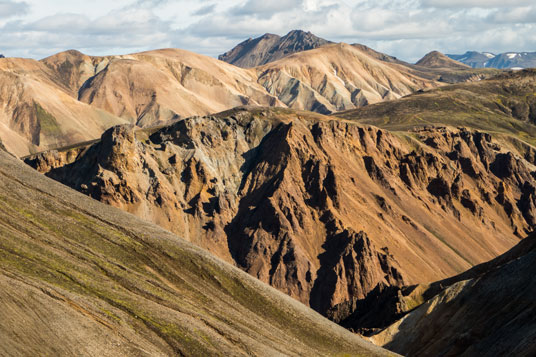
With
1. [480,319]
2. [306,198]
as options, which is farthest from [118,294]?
[306,198]

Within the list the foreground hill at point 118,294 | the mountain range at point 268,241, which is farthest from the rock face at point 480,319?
the foreground hill at point 118,294

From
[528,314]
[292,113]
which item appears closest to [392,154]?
[292,113]

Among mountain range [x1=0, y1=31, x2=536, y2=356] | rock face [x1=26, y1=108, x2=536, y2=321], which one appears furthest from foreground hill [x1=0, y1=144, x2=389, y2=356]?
rock face [x1=26, y1=108, x2=536, y2=321]

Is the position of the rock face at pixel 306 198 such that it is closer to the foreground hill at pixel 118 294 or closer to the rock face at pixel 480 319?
the rock face at pixel 480 319

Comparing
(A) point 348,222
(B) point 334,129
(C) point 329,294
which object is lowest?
(C) point 329,294

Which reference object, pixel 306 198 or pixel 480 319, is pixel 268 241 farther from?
pixel 480 319

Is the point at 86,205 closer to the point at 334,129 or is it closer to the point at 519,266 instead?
the point at 519,266
